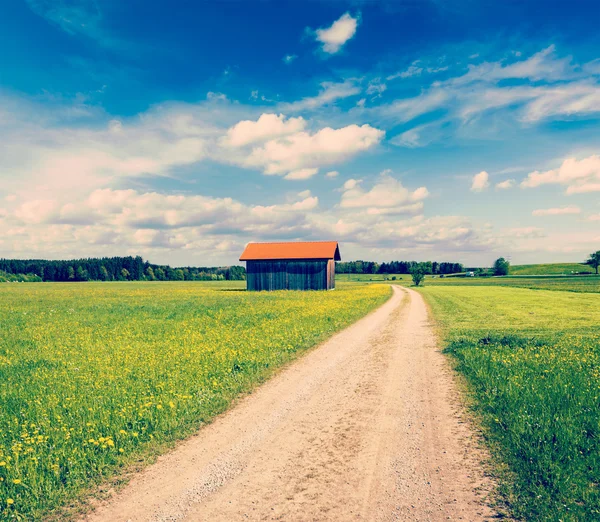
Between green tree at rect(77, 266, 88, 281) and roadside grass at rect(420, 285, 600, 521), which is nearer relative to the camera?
roadside grass at rect(420, 285, 600, 521)

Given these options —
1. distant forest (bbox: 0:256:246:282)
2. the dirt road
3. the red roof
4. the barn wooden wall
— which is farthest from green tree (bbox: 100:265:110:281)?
the dirt road

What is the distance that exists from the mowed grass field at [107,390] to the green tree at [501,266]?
195 m

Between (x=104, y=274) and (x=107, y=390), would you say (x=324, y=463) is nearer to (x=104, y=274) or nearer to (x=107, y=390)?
(x=107, y=390)

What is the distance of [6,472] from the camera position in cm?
609

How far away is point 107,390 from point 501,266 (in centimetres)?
20903

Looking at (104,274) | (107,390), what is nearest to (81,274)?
(104,274)

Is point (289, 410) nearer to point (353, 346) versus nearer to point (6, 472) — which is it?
point (6, 472)

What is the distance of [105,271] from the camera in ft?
565

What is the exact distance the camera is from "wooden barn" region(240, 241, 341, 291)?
5908 centimetres

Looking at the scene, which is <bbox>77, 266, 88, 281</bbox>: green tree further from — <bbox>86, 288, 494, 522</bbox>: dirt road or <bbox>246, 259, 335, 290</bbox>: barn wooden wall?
<bbox>86, 288, 494, 522</bbox>: dirt road

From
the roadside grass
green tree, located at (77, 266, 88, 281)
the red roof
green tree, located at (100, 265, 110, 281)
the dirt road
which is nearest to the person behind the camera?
the dirt road

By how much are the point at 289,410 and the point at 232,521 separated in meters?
4.02

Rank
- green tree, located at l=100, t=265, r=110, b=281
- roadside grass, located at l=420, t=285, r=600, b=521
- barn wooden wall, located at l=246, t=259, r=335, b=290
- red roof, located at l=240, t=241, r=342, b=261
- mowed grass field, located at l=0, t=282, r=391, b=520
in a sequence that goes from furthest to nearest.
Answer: green tree, located at l=100, t=265, r=110, b=281 → red roof, located at l=240, t=241, r=342, b=261 → barn wooden wall, located at l=246, t=259, r=335, b=290 → mowed grass field, located at l=0, t=282, r=391, b=520 → roadside grass, located at l=420, t=285, r=600, b=521

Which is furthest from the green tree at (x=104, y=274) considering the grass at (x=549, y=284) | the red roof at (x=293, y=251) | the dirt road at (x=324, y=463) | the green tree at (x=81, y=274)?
the dirt road at (x=324, y=463)
